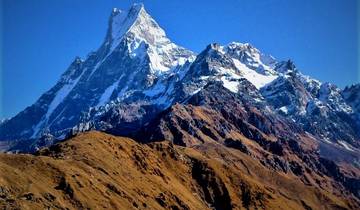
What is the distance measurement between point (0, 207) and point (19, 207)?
6.92 meters

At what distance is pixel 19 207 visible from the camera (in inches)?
7623

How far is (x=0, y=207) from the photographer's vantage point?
18800 centimetres
